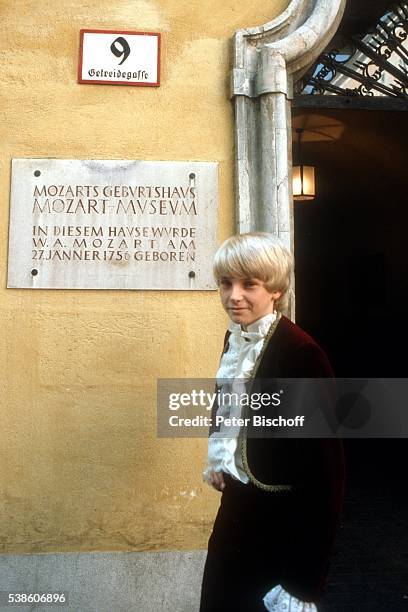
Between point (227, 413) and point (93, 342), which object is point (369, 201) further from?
point (227, 413)

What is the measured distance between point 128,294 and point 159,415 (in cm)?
72

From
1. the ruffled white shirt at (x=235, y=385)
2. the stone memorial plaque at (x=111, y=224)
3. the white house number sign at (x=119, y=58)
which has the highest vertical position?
the white house number sign at (x=119, y=58)

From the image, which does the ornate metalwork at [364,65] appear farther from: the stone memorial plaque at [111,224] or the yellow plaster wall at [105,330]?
the stone memorial plaque at [111,224]

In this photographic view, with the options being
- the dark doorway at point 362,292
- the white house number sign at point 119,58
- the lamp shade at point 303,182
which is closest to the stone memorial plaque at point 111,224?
the white house number sign at point 119,58

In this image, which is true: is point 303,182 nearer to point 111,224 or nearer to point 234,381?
point 111,224

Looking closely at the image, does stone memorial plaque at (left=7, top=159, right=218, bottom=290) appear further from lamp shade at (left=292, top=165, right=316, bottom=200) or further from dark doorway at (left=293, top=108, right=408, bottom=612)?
lamp shade at (left=292, top=165, right=316, bottom=200)

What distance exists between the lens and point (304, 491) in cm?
167

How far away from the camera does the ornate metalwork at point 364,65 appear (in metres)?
3.93

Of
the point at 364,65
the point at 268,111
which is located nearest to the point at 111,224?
Result: the point at 268,111

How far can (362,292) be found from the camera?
31.8ft

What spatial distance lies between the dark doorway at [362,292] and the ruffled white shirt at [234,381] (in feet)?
7.27

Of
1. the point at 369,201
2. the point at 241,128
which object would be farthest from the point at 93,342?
the point at 369,201

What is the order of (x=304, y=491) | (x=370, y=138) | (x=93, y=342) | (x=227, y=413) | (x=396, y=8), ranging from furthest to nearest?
(x=370, y=138)
(x=396, y=8)
(x=93, y=342)
(x=227, y=413)
(x=304, y=491)

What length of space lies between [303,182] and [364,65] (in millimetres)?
2125
